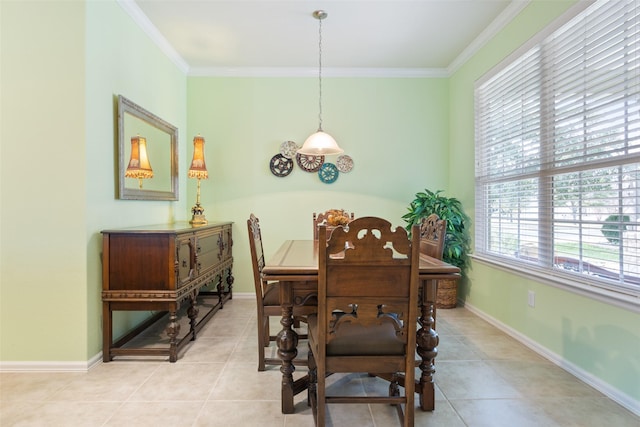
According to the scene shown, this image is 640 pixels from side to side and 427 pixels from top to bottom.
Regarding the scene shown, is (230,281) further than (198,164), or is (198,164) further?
(230,281)

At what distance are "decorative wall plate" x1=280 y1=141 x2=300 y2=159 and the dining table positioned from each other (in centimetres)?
239

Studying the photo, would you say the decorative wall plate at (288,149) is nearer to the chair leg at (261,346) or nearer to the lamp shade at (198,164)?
the lamp shade at (198,164)

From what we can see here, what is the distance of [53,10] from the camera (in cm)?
215

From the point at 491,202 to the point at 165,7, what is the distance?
348cm

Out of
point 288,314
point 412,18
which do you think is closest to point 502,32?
point 412,18

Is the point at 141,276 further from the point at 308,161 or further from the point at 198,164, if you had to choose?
the point at 308,161

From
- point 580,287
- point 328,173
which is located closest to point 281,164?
point 328,173

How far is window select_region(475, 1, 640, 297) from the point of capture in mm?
1827

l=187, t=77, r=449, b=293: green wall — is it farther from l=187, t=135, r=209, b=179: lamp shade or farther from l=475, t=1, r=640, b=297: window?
l=475, t=1, r=640, b=297: window

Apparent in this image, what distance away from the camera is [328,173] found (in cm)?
403

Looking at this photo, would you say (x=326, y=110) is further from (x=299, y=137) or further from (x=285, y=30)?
(x=285, y=30)

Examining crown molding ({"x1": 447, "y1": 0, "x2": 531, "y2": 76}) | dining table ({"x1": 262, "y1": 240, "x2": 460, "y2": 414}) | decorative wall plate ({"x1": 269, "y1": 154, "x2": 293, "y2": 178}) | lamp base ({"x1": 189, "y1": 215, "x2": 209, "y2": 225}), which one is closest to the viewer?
dining table ({"x1": 262, "y1": 240, "x2": 460, "y2": 414})

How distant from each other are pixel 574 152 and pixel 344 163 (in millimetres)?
2339

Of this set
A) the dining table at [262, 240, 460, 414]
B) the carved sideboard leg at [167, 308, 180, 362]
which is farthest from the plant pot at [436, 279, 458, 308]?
the carved sideboard leg at [167, 308, 180, 362]
